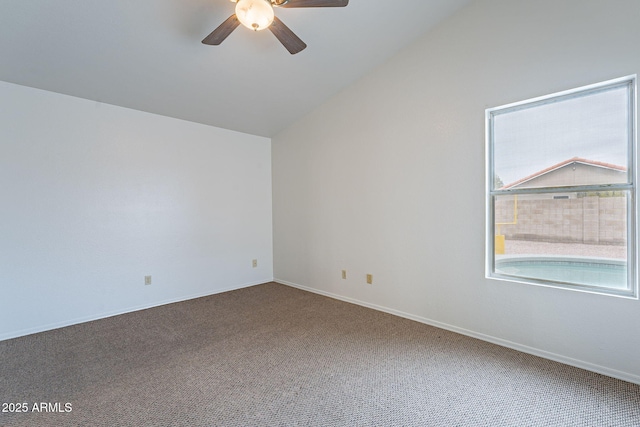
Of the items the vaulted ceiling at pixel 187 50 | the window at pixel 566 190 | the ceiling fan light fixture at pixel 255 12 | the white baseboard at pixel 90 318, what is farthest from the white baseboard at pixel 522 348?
the ceiling fan light fixture at pixel 255 12

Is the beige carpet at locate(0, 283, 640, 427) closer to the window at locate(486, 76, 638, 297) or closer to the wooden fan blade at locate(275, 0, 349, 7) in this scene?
the window at locate(486, 76, 638, 297)

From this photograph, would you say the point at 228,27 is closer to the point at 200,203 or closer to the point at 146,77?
the point at 146,77

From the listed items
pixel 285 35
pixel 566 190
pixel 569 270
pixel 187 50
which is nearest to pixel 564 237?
pixel 569 270

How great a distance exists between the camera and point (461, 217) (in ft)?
9.45

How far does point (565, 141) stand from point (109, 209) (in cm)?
461

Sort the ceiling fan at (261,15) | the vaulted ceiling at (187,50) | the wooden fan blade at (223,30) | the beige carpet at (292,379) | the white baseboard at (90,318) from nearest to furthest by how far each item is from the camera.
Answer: the beige carpet at (292,379) < the ceiling fan at (261,15) < the wooden fan blade at (223,30) < the vaulted ceiling at (187,50) < the white baseboard at (90,318)

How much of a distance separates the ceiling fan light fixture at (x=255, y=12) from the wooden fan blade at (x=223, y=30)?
0.38 ft

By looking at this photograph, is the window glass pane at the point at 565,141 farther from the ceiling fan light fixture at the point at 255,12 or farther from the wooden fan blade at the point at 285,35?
the ceiling fan light fixture at the point at 255,12

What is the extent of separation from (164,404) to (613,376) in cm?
310

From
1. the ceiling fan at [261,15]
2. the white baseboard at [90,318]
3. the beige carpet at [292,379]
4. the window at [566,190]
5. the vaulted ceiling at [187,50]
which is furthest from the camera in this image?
the white baseboard at [90,318]

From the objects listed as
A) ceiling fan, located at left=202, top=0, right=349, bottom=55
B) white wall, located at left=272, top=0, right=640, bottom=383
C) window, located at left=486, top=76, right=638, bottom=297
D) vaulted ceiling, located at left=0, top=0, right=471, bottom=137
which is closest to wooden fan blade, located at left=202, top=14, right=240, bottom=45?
ceiling fan, located at left=202, top=0, right=349, bottom=55

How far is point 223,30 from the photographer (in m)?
2.13

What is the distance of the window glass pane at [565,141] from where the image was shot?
A: 219cm

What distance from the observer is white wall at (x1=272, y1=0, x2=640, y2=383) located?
7.20 ft
